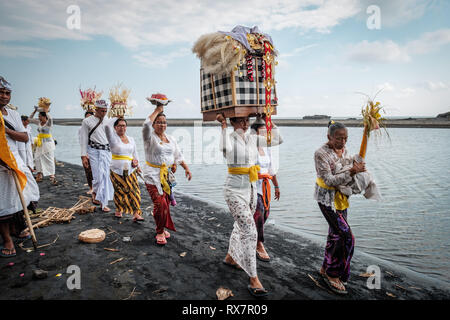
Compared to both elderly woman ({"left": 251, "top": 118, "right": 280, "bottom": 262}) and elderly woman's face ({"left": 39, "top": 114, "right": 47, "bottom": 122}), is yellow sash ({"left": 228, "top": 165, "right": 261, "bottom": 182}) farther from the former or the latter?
elderly woman's face ({"left": 39, "top": 114, "right": 47, "bottom": 122})

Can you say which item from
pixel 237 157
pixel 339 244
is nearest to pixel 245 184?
pixel 237 157

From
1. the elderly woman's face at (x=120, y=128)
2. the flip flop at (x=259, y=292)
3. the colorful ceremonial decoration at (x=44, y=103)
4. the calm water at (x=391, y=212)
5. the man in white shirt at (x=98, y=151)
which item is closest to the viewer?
the flip flop at (x=259, y=292)

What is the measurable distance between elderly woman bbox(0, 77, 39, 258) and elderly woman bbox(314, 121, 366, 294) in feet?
13.6

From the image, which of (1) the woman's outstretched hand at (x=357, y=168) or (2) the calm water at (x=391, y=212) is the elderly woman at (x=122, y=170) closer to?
(2) the calm water at (x=391, y=212)

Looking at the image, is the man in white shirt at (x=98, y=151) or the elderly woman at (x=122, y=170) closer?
the elderly woman at (x=122, y=170)

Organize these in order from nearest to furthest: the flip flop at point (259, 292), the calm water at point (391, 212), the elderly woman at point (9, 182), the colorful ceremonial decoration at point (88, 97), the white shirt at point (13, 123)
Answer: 1. the flip flop at point (259, 292)
2. the elderly woman at point (9, 182)
3. the white shirt at point (13, 123)
4. the calm water at point (391, 212)
5. the colorful ceremonial decoration at point (88, 97)

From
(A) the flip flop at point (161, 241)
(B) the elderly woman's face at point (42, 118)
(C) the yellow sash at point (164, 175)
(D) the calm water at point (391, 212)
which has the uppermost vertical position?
(B) the elderly woman's face at point (42, 118)

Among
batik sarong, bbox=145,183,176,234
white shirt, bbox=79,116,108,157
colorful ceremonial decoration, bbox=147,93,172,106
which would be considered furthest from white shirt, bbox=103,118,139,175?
colorful ceremonial decoration, bbox=147,93,172,106

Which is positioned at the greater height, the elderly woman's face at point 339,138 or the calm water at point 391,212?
the elderly woman's face at point 339,138

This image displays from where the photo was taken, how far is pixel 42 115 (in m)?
9.00

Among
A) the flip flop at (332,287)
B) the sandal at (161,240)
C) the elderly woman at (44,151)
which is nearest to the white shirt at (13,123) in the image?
the sandal at (161,240)

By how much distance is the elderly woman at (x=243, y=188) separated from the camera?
332 centimetres

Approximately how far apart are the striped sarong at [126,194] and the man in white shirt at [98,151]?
1.65 ft

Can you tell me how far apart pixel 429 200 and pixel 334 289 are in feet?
22.1
